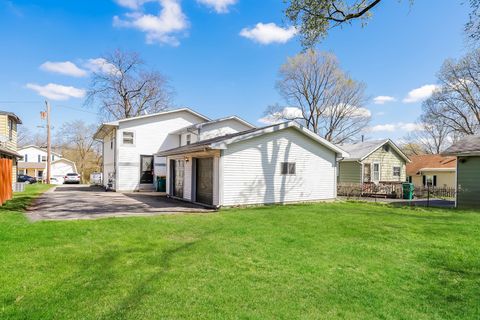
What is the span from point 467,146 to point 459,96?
83.7ft

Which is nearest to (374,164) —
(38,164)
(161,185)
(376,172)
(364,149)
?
(376,172)

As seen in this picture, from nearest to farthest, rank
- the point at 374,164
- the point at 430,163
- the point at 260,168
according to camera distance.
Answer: the point at 260,168 → the point at 374,164 → the point at 430,163

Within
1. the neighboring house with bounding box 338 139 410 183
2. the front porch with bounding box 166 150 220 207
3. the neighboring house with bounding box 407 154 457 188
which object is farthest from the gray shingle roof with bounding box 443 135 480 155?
the front porch with bounding box 166 150 220 207

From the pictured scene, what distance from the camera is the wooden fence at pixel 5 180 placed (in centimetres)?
1241

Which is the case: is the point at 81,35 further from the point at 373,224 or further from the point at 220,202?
the point at 373,224

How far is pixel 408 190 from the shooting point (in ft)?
68.9

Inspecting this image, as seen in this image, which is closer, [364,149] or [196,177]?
[196,177]

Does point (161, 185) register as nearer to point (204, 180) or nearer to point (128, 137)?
point (128, 137)

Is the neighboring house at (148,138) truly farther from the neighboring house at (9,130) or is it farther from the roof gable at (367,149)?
the roof gable at (367,149)

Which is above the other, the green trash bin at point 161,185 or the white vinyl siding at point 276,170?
the white vinyl siding at point 276,170

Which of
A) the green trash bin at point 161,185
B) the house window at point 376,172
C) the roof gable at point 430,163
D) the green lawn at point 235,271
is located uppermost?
the roof gable at point 430,163

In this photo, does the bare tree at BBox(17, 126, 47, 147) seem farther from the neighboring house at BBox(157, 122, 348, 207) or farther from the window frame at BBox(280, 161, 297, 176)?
the window frame at BBox(280, 161, 297, 176)

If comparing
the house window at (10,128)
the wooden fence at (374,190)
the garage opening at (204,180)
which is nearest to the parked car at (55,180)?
the house window at (10,128)

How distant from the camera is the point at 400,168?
27.0 meters
